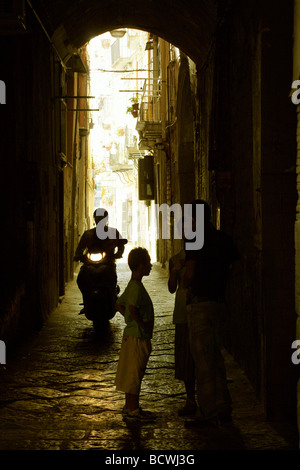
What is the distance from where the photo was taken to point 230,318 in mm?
8766

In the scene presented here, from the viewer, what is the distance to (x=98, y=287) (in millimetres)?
9922

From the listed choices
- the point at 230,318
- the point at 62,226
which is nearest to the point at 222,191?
the point at 230,318

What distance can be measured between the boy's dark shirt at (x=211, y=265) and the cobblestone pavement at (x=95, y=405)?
40.7 inches

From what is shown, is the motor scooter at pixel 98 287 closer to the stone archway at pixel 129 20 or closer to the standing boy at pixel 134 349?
the stone archway at pixel 129 20

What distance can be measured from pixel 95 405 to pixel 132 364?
733 millimetres

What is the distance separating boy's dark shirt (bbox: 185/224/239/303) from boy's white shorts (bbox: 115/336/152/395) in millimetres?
547

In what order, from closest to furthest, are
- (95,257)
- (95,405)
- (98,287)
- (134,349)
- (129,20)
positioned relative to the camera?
1. (134,349)
2. (95,405)
3. (98,287)
4. (95,257)
5. (129,20)

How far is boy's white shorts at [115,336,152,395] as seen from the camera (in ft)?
19.3

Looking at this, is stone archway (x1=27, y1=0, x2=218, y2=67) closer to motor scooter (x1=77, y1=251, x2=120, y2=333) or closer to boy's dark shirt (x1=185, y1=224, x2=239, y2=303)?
motor scooter (x1=77, y1=251, x2=120, y2=333)

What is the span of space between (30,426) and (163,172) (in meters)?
17.0

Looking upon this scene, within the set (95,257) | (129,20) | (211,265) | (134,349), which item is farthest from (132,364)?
(129,20)

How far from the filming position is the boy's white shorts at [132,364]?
19.3 feet

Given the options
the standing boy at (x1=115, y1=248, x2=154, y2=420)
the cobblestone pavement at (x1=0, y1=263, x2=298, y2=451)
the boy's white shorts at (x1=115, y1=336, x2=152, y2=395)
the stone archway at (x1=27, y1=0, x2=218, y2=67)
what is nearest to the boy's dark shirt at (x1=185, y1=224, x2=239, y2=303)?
the standing boy at (x1=115, y1=248, x2=154, y2=420)

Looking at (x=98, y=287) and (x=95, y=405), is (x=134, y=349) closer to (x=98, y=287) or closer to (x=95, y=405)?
(x=95, y=405)
